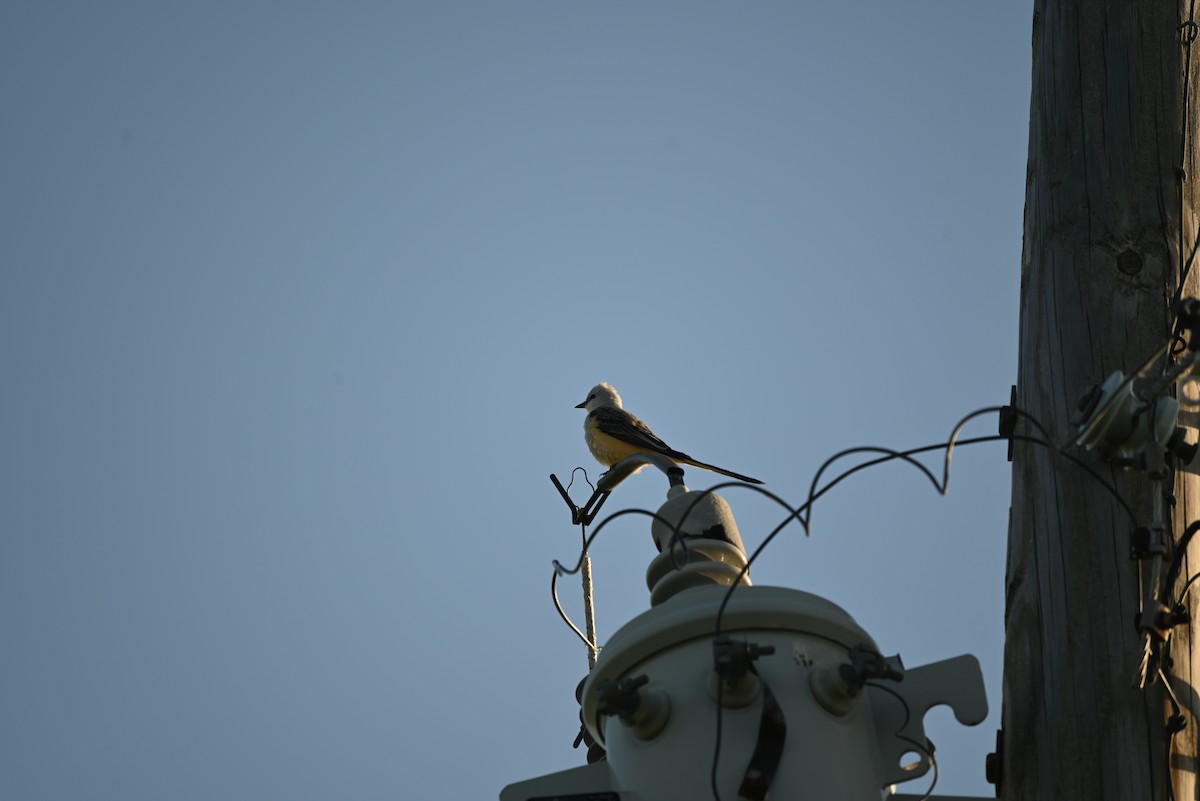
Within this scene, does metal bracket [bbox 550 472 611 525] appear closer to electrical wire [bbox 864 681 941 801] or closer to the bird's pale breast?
electrical wire [bbox 864 681 941 801]

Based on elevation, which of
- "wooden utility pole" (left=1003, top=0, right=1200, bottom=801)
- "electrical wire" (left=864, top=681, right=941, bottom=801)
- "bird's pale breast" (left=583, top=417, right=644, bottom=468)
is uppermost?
"bird's pale breast" (left=583, top=417, right=644, bottom=468)

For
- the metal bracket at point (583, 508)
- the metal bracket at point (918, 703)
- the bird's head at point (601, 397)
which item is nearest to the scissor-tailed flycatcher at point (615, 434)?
the bird's head at point (601, 397)

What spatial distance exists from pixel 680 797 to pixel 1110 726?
1054 mm

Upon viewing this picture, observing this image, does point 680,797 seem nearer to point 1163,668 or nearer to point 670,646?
point 670,646

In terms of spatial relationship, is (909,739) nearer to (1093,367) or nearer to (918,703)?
(918,703)

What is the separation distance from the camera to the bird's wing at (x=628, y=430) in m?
10.2

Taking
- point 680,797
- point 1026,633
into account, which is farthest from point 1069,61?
point 680,797

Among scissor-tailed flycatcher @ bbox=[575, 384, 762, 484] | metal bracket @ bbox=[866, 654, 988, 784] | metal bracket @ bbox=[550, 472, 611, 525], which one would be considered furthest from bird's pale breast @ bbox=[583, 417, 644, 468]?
metal bracket @ bbox=[866, 654, 988, 784]

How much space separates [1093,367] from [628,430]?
24.2 ft

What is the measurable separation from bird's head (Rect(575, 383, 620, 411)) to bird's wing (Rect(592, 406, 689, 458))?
232 millimetres

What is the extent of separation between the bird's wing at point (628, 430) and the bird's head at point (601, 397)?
232 mm

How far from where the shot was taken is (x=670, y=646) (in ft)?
8.10

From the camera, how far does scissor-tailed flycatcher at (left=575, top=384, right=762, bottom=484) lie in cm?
1013

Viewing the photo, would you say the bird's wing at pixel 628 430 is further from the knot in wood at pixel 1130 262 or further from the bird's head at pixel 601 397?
the knot in wood at pixel 1130 262
